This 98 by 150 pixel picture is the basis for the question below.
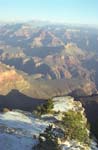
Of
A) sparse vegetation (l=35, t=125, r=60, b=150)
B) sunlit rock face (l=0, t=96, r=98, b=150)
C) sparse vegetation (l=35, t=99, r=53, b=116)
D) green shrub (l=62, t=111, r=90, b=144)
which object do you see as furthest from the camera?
sparse vegetation (l=35, t=99, r=53, b=116)

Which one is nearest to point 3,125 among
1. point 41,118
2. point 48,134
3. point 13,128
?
point 13,128

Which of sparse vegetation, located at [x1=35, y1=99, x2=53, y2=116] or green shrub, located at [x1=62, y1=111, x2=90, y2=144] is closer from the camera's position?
green shrub, located at [x1=62, y1=111, x2=90, y2=144]

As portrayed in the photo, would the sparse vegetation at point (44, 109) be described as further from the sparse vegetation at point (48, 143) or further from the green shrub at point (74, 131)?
the sparse vegetation at point (48, 143)

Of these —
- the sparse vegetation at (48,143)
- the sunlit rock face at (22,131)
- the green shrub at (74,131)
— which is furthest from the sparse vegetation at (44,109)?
the sparse vegetation at (48,143)

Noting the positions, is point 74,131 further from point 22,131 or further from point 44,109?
point 44,109

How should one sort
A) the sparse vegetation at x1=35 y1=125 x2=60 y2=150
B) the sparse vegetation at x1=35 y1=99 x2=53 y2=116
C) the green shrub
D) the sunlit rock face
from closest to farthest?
the sparse vegetation at x1=35 y1=125 x2=60 y2=150
the sunlit rock face
the green shrub
the sparse vegetation at x1=35 y1=99 x2=53 y2=116

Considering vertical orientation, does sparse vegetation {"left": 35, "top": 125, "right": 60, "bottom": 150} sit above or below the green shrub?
above

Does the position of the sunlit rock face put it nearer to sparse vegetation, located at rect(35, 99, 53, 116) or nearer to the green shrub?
the green shrub

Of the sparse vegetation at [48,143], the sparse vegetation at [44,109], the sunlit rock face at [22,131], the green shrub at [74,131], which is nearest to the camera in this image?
the sparse vegetation at [48,143]

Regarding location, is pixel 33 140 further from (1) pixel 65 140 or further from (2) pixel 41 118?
(2) pixel 41 118

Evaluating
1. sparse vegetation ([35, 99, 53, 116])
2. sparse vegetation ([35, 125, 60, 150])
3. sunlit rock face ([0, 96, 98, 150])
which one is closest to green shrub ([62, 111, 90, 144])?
sunlit rock face ([0, 96, 98, 150])

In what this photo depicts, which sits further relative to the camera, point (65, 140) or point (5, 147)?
point (65, 140)
